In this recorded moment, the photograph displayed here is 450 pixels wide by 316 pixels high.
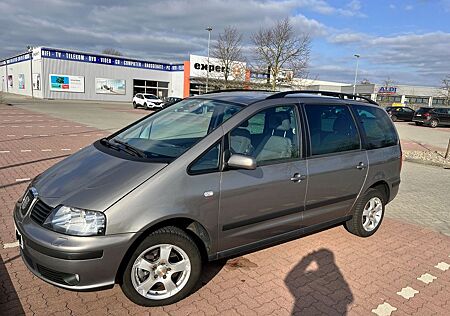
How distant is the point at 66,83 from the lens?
42219 mm

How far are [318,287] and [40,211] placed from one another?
2535 millimetres

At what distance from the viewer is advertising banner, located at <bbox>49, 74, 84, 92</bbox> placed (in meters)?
Answer: 41.3

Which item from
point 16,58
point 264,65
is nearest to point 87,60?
point 16,58

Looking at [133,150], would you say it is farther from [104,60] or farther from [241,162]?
[104,60]

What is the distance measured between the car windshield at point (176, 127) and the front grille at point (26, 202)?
0.97m

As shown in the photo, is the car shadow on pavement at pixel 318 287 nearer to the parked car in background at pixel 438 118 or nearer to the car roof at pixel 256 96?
the car roof at pixel 256 96

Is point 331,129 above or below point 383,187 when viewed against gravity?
above

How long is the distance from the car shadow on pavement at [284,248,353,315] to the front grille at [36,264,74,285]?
182cm

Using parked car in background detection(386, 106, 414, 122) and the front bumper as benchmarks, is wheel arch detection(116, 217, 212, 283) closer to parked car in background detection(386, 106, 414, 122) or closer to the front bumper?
the front bumper

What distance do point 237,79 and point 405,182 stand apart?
27.5 m

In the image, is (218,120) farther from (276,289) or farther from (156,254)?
(276,289)

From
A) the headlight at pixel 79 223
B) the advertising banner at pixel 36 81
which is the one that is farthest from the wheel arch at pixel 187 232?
the advertising banner at pixel 36 81

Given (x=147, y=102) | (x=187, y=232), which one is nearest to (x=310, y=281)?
(x=187, y=232)

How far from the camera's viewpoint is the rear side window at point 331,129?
3.69 m
